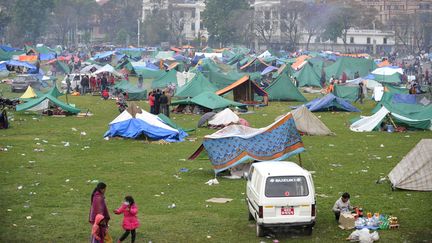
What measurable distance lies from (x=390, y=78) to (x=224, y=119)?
26.7m

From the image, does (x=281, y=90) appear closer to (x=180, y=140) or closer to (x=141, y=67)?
(x=180, y=140)

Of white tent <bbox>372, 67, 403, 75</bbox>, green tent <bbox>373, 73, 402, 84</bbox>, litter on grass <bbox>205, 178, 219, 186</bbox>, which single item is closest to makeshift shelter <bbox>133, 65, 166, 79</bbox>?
white tent <bbox>372, 67, 403, 75</bbox>

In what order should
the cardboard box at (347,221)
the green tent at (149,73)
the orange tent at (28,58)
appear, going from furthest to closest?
the orange tent at (28,58) → the green tent at (149,73) → the cardboard box at (347,221)

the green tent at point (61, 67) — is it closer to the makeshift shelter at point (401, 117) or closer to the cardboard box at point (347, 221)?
the makeshift shelter at point (401, 117)

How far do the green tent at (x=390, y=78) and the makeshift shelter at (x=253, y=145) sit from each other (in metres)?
34.3

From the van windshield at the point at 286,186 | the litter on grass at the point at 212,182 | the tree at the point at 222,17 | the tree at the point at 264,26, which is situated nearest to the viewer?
the van windshield at the point at 286,186

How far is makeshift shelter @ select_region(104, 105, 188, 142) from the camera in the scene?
2744cm

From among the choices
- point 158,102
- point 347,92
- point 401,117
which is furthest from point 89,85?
point 401,117

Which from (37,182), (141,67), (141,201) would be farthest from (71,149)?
(141,67)

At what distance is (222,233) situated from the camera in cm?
1526

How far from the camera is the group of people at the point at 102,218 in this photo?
13.2 m

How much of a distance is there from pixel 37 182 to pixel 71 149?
230 inches

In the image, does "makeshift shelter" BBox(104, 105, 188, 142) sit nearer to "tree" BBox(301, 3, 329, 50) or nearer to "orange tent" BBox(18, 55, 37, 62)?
"orange tent" BBox(18, 55, 37, 62)

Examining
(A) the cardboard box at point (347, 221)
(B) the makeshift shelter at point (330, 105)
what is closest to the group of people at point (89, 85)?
(B) the makeshift shelter at point (330, 105)
